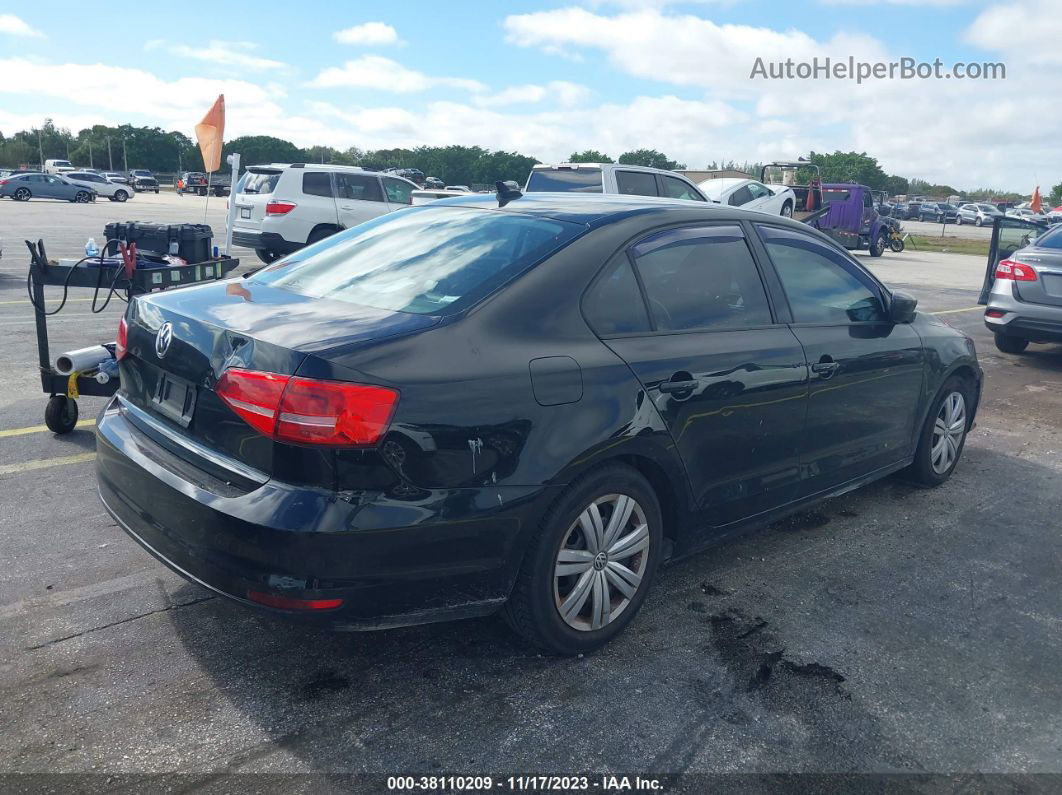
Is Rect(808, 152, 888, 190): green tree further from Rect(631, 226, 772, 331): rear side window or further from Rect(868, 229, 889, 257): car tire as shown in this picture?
Rect(631, 226, 772, 331): rear side window

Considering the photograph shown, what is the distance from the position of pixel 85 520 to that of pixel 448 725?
241cm

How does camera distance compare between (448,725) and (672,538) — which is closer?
(448,725)

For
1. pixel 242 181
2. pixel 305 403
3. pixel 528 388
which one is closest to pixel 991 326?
pixel 528 388

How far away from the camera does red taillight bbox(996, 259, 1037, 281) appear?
367 inches

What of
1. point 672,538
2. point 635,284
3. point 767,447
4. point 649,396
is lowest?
point 672,538

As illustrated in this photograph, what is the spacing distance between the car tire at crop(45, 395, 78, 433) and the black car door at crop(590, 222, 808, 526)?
3.85m

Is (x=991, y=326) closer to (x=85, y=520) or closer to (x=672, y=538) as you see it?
(x=672, y=538)

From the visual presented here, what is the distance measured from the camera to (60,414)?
545 centimetres

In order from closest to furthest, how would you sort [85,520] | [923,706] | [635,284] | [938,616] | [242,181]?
[923,706] → [635,284] → [938,616] → [85,520] → [242,181]

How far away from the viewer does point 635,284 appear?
3.41 meters

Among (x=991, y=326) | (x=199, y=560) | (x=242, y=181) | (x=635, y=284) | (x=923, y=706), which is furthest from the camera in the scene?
(x=242, y=181)

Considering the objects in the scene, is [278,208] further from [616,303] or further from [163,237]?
[616,303]

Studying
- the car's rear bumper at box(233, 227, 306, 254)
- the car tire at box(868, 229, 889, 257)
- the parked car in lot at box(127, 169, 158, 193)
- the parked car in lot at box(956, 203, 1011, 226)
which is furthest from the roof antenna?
the parked car in lot at box(127, 169, 158, 193)

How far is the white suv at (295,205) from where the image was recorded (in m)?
15.6
